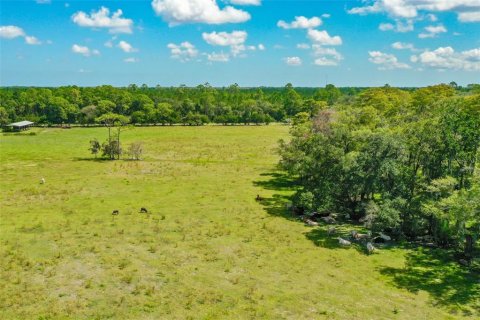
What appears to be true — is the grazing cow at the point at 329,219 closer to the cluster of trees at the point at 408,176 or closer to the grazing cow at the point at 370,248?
the cluster of trees at the point at 408,176

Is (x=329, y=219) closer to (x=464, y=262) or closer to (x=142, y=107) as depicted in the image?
(x=464, y=262)

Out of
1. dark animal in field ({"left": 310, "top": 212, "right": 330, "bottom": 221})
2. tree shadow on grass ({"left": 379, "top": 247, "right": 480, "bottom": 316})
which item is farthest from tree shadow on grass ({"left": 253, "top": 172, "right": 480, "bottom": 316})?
dark animal in field ({"left": 310, "top": 212, "right": 330, "bottom": 221})

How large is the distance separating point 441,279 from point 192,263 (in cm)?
1735

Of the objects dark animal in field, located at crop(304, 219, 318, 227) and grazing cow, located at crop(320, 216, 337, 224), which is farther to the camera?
grazing cow, located at crop(320, 216, 337, 224)

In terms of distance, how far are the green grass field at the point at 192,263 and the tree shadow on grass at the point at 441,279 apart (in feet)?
0.25

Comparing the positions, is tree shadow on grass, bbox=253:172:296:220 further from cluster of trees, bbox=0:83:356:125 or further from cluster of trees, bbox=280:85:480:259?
cluster of trees, bbox=0:83:356:125

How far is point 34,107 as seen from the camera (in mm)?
133375

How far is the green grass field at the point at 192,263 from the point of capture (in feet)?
72.4

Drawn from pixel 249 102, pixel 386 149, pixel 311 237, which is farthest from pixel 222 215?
pixel 249 102

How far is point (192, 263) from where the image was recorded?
91.5 ft

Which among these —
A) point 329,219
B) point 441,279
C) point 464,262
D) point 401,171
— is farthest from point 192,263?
point 464,262

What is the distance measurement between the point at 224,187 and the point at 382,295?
29592 millimetres

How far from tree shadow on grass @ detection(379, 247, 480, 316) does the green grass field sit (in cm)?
8

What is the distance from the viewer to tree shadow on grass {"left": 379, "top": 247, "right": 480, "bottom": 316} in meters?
23.2
